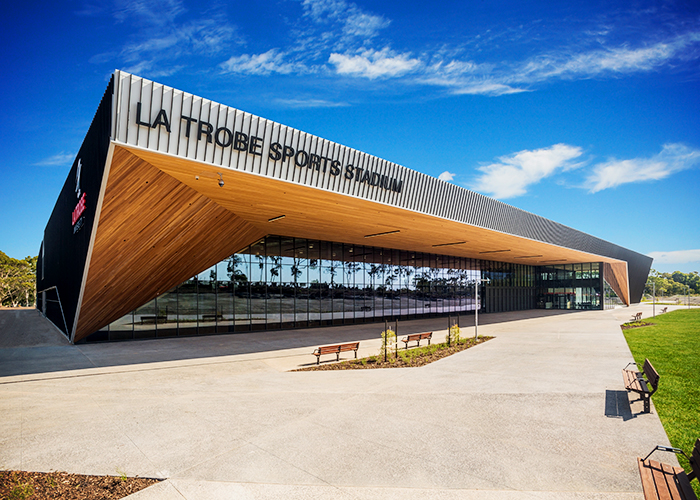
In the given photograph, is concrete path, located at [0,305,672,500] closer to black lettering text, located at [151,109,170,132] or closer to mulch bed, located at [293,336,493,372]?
mulch bed, located at [293,336,493,372]

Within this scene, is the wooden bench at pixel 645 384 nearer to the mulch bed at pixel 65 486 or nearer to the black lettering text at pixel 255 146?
the mulch bed at pixel 65 486

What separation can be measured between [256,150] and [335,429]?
7989 mm

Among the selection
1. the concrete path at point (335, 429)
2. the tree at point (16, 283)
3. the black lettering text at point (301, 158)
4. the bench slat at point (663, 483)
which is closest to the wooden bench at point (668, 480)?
the bench slat at point (663, 483)

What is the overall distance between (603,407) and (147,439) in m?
8.54

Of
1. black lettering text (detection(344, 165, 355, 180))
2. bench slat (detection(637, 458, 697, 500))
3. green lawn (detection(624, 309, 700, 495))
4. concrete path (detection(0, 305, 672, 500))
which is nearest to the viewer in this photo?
bench slat (detection(637, 458, 697, 500))

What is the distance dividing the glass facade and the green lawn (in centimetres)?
1542

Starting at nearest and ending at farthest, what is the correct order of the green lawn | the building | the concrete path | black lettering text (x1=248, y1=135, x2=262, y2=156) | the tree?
1. the concrete path
2. the green lawn
3. the building
4. black lettering text (x1=248, y1=135, x2=262, y2=156)
5. the tree

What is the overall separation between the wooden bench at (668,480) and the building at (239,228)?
411 inches

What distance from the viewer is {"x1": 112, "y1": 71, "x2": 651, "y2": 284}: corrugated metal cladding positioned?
9.18 metres

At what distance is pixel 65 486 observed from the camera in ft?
15.7

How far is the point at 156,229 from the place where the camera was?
44.0ft

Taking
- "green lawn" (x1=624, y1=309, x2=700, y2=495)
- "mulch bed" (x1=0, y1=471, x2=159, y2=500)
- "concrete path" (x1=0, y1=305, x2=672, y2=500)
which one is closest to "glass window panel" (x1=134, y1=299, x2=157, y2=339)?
"concrete path" (x1=0, y1=305, x2=672, y2=500)

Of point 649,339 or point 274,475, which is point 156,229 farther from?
point 649,339

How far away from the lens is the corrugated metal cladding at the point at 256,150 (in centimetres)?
918
